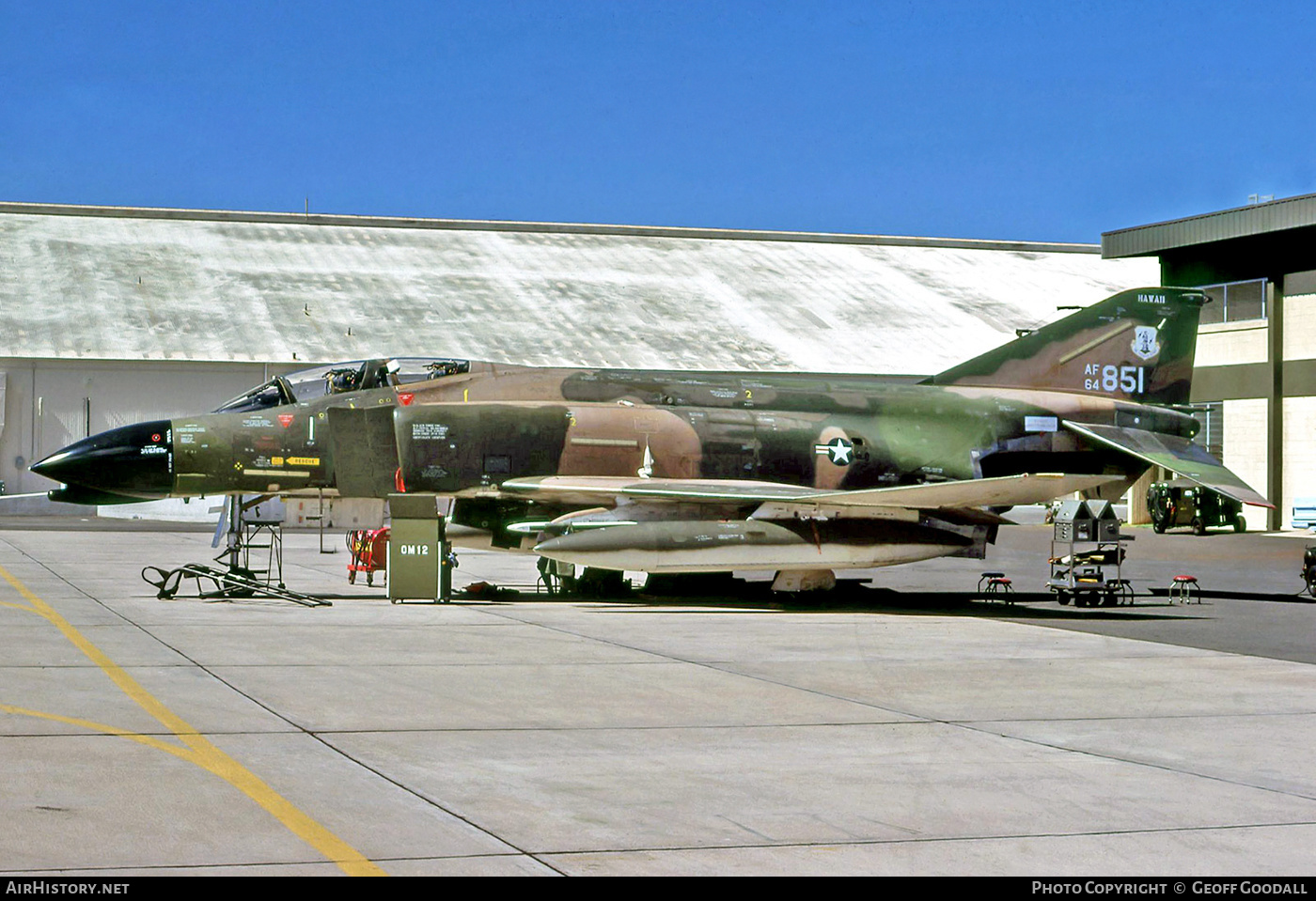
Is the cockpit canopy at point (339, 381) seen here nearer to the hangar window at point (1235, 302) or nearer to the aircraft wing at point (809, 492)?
the aircraft wing at point (809, 492)

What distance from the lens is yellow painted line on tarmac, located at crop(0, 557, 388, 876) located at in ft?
19.5

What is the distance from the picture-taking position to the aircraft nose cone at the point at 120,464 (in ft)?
60.2

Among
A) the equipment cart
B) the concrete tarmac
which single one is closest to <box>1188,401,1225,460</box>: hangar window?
the equipment cart

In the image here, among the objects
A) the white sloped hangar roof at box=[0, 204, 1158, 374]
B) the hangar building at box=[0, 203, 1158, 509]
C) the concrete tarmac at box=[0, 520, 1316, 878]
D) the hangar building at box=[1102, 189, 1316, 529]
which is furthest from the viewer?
the white sloped hangar roof at box=[0, 204, 1158, 374]

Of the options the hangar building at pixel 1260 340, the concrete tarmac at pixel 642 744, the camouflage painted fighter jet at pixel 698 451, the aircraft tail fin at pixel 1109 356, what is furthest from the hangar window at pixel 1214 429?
the concrete tarmac at pixel 642 744

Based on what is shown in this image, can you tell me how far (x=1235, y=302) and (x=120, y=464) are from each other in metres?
33.3

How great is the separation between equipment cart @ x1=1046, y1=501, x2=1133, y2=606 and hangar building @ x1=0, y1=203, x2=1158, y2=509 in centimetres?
2670

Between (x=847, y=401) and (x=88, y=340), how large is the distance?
1232 inches

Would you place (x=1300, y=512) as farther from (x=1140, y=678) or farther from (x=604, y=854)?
(x=604, y=854)

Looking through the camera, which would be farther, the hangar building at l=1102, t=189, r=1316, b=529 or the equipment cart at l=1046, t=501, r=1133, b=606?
the hangar building at l=1102, t=189, r=1316, b=529

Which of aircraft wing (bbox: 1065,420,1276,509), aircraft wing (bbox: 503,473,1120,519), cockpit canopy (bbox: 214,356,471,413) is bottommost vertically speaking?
aircraft wing (bbox: 503,473,1120,519)

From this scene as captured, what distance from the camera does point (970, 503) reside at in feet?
61.4

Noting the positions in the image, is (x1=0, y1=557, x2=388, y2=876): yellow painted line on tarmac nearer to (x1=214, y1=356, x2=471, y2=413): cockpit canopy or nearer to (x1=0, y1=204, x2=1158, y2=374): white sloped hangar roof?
(x1=214, y1=356, x2=471, y2=413): cockpit canopy
